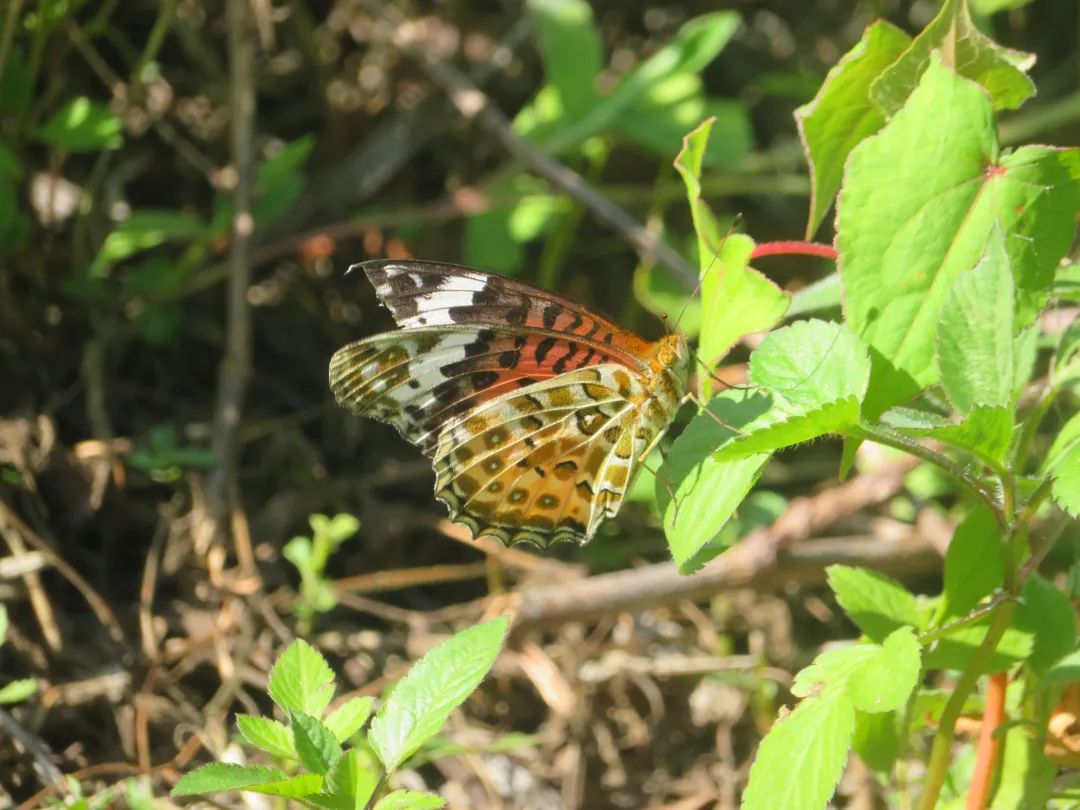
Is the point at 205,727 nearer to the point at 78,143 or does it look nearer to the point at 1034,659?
the point at 78,143

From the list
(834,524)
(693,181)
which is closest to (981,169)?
(693,181)

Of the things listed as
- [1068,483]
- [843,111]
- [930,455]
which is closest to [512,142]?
[843,111]

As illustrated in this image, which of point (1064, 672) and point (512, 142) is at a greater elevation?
Answer: point (512, 142)

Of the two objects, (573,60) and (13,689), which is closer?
(13,689)

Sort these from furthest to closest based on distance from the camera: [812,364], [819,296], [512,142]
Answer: [512,142] → [819,296] → [812,364]

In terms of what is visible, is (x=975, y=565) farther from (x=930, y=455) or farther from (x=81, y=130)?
(x=81, y=130)

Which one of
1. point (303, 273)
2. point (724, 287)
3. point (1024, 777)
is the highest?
point (303, 273)

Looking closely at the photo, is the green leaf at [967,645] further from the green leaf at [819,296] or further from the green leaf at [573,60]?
the green leaf at [573,60]
